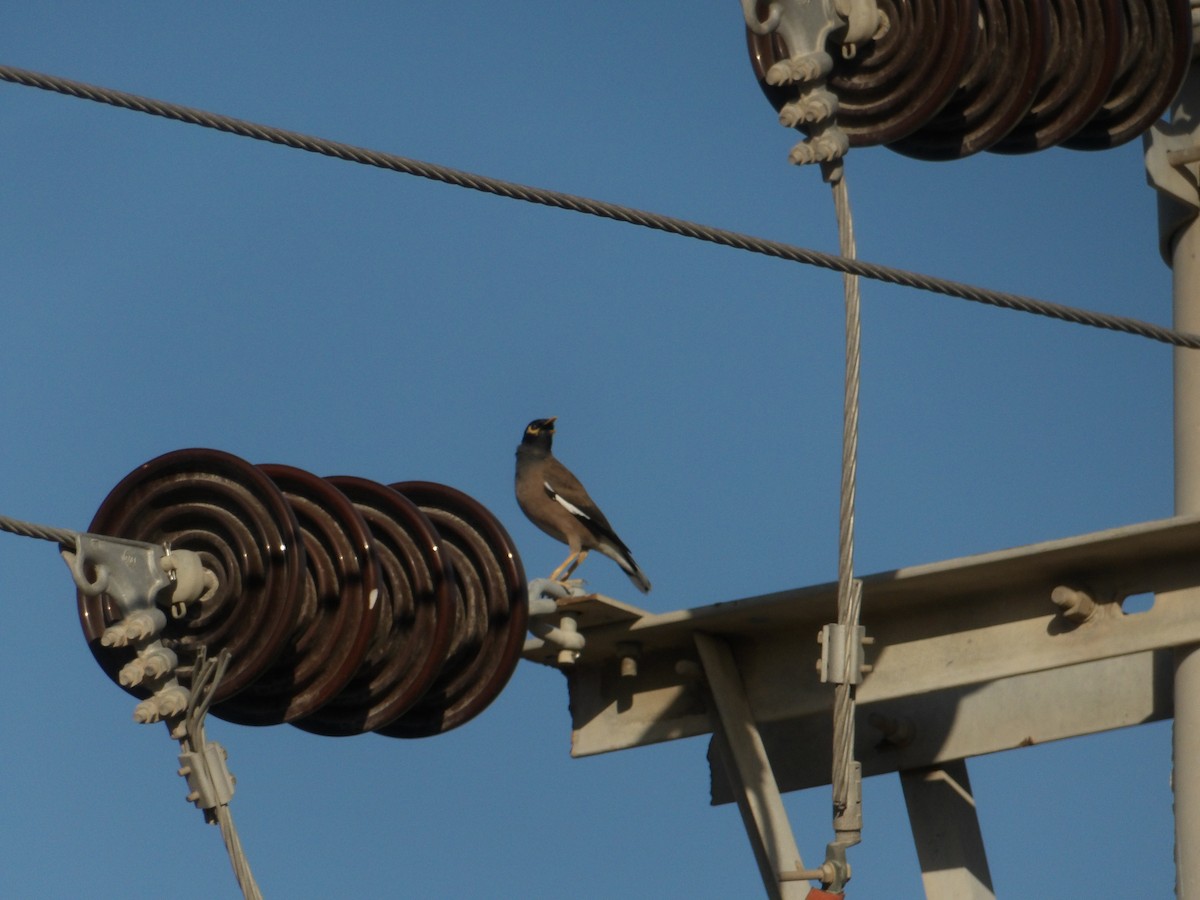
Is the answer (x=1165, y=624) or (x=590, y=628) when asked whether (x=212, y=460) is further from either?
(x=1165, y=624)

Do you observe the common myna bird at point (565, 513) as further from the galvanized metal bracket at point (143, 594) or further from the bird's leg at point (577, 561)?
the galvanized metal bracket at point (143, 594)

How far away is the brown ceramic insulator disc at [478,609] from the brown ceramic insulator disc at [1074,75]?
2462mm

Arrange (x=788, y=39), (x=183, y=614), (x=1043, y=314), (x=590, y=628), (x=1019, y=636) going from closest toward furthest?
(x=183, y=614) < (x=1043, y=314) < (x=788, y=39) < (x=1019, y=636) < (x=590, y=628)

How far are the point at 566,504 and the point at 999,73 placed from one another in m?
4.90

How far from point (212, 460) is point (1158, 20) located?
4275 millimetres

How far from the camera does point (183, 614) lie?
6855 millimetres

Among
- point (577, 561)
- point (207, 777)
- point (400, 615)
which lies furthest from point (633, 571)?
point (207, 777)

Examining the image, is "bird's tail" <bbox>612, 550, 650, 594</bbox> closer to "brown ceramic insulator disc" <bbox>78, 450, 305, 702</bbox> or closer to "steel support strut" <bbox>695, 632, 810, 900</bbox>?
"steel support strut" <bbox>695, 632, 810, 900</bbox>

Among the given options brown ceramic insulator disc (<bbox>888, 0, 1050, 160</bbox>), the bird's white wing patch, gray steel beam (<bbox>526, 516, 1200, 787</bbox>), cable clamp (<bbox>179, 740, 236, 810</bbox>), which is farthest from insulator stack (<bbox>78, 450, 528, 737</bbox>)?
the bird's white wing patch

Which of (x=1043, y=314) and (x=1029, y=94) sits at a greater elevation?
(x=1029, y=94)

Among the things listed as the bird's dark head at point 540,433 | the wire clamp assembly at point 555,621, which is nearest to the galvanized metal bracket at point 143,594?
the wire clamp assembly at point 555,621

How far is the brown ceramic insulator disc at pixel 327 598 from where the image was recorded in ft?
24.0

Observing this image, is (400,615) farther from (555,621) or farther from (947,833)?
(947,833)

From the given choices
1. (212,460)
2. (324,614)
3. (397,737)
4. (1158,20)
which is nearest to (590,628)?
(397,737)
